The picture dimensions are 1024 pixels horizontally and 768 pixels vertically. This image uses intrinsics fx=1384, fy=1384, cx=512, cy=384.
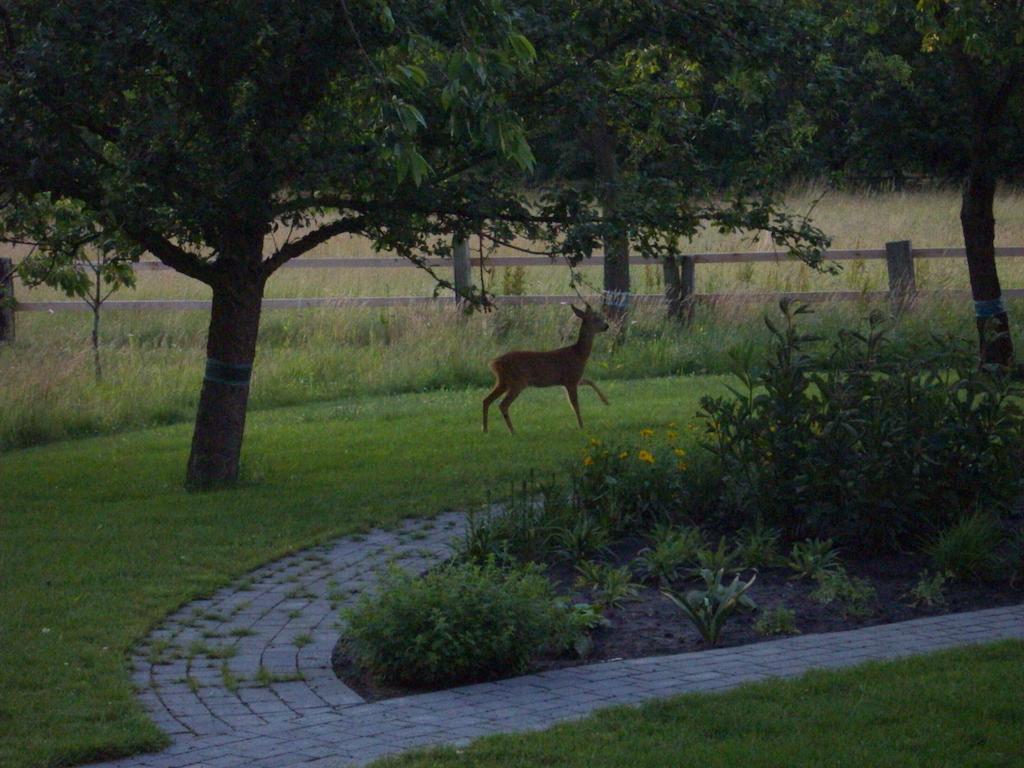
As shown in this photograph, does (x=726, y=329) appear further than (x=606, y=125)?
Yes

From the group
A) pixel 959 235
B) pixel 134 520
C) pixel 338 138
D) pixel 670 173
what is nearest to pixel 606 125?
pixel 670 173

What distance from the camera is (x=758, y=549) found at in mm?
8141

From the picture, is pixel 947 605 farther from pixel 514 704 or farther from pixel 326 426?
pixel 326 426

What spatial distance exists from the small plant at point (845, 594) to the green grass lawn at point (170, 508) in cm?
341

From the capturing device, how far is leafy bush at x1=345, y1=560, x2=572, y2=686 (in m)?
6.20

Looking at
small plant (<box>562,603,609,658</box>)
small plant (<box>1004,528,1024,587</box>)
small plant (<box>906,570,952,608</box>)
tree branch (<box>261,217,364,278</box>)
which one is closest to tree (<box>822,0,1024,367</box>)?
small plant (<box>1004,528,1024,587</box>)

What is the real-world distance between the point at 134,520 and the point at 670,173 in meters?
5.26

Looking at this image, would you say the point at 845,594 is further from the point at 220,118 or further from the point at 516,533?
the point at 220,118

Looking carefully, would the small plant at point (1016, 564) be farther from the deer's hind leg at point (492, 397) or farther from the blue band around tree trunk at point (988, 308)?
the blue band around tree trunk at point (988, 308)

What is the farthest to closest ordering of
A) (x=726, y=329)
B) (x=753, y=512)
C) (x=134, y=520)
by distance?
1. (x=726, y=329)
2. (x=134, y=520)
3. (x=753, y=512)

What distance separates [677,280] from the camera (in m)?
21.1

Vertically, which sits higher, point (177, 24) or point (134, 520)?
point (177, 24)

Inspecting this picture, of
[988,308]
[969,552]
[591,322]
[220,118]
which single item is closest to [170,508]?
[220,118]

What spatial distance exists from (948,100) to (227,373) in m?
12.8
